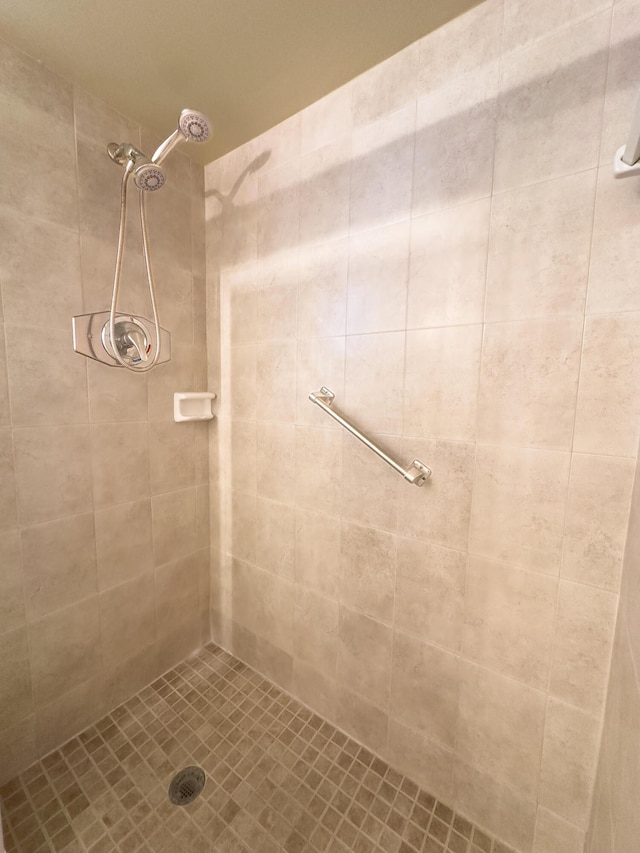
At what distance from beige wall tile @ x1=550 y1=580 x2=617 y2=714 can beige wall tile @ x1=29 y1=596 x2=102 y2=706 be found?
154 centimetres

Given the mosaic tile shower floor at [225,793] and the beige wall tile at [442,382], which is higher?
the beige wall tile at [442,382]

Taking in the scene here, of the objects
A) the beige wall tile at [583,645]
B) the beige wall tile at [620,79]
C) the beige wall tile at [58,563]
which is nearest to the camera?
the beige wall tile at [620,79]

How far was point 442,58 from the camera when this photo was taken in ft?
3.02

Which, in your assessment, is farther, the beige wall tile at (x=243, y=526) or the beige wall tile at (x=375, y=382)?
the beige wall tile at (x=243, y=526)

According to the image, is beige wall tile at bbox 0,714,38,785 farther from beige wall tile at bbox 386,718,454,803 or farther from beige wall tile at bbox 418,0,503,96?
beige wall tile at bbox 418,0,503,96

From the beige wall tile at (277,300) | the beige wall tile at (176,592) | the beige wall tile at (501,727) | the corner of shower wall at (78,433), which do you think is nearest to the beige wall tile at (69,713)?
the corner of shower wall at (78,433)

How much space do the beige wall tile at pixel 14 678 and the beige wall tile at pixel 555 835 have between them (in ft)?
5.27

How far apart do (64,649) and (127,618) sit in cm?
22

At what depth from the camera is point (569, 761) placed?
2.82 feet

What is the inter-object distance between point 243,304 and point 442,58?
0.97 meters

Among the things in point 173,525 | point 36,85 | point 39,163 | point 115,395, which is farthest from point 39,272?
point 173,525

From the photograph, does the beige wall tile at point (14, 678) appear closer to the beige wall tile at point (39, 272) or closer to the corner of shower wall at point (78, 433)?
the corner of shower wall at point (78, 433)

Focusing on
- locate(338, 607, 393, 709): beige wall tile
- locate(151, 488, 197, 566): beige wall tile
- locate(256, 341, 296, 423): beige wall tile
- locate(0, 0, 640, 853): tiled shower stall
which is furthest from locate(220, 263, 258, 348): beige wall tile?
locate(338, 607, 393, 709): beige wall tile

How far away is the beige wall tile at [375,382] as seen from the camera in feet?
3.46
